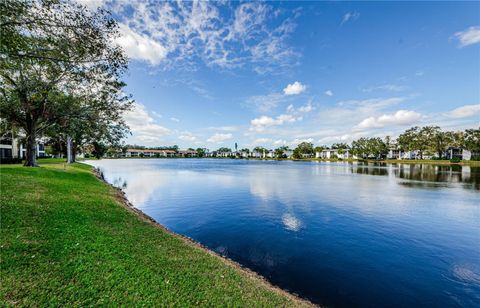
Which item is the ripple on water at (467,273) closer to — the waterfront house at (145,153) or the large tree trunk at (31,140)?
the large tree trunk at (31,140)

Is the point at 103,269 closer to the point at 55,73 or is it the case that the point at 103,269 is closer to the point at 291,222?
the point at 291,222

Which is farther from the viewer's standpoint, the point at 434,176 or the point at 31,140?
the point at 434,176

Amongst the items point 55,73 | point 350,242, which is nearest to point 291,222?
point 350,242

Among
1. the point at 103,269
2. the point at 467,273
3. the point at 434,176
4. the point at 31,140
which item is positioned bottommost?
the point at 467,273

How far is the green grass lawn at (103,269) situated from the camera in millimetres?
4367

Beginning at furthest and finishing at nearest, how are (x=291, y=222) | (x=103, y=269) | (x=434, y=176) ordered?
(x=434, y=176) < (x=291, y=222) < (x=103, y=269)

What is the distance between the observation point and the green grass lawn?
4367 mm

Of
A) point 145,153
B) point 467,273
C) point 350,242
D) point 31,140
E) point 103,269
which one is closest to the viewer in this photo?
point 103,269

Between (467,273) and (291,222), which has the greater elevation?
(291,222)

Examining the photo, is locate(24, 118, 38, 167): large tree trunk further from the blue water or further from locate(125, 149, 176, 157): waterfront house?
locate(125, 149, 176, 157): waterfront house

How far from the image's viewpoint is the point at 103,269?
207 inches

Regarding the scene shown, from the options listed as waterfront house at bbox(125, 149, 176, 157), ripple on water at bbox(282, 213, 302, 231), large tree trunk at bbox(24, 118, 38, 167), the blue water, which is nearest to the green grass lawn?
the blue water

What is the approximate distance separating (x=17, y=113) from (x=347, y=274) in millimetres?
30284

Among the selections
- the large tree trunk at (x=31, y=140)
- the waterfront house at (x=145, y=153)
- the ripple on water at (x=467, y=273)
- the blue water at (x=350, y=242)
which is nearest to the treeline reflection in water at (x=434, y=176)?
the blue water at (x=350, y=242)
